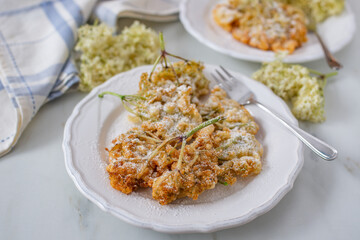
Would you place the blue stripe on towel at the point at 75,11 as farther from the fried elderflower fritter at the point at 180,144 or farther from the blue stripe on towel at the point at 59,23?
the fried elderflower fritter at the point at 180,144

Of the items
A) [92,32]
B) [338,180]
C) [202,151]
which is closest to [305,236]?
[338,180]

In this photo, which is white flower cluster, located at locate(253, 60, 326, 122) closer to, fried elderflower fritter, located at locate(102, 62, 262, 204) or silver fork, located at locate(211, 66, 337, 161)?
silver fork, located at locate(211, 66, 337, 161)

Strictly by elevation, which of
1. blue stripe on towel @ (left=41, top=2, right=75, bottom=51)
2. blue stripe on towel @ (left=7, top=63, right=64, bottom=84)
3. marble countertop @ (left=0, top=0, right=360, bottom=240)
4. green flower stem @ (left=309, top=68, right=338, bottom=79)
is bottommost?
marble countertop @ (left=0, top=0, right=360, bottom=240)

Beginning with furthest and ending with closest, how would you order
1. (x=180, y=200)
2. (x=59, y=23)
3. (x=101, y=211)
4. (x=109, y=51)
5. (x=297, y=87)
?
1. (x=59, y=23)
2. (x=109, y=51)
3. (x=297, y=87)
4. (x=101, y=211)
5. (x=180, y=200)

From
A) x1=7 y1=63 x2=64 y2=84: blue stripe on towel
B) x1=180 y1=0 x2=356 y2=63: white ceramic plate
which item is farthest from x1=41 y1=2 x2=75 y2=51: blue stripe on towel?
x1=180 y1=0 x2=356 y2=63: white ceramic plate

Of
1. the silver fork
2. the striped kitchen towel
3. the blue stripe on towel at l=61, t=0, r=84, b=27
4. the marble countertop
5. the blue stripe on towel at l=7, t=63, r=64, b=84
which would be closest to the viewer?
the marble countertop

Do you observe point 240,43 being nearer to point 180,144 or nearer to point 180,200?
point 180,144

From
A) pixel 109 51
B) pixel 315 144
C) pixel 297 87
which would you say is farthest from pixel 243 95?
pixel 109 51
